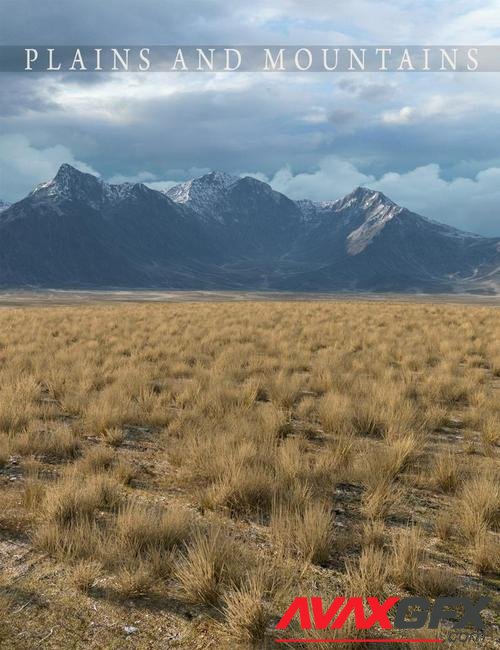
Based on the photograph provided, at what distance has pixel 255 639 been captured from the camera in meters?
3.05

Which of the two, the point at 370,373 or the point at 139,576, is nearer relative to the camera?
the point at 139,576

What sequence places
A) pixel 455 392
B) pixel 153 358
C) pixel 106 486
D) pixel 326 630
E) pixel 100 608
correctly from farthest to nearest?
1. pixel 153 358
2. pixel 455 392
3. pixel 106 486
4. pixel 100 608
5. pixel 326 630

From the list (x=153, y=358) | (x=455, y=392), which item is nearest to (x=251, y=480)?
(x=455, y=392)

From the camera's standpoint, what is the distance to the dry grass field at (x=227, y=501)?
3338mm

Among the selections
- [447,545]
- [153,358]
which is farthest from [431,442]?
[153,358]

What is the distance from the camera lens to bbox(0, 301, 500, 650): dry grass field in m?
3.34

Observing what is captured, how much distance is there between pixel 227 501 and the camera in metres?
4.77

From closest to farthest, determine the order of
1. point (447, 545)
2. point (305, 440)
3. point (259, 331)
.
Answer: point (447, 545), point (305, 440), point (259, 331)

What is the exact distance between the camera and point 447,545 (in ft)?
13.7

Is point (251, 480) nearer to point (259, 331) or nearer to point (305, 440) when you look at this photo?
point (305, 440)

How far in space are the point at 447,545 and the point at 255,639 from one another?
1982 millimetres

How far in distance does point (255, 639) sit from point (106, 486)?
2.30m

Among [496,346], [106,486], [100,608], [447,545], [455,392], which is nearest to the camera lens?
[100,608]

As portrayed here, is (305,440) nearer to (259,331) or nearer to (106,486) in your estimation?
(106,486)
